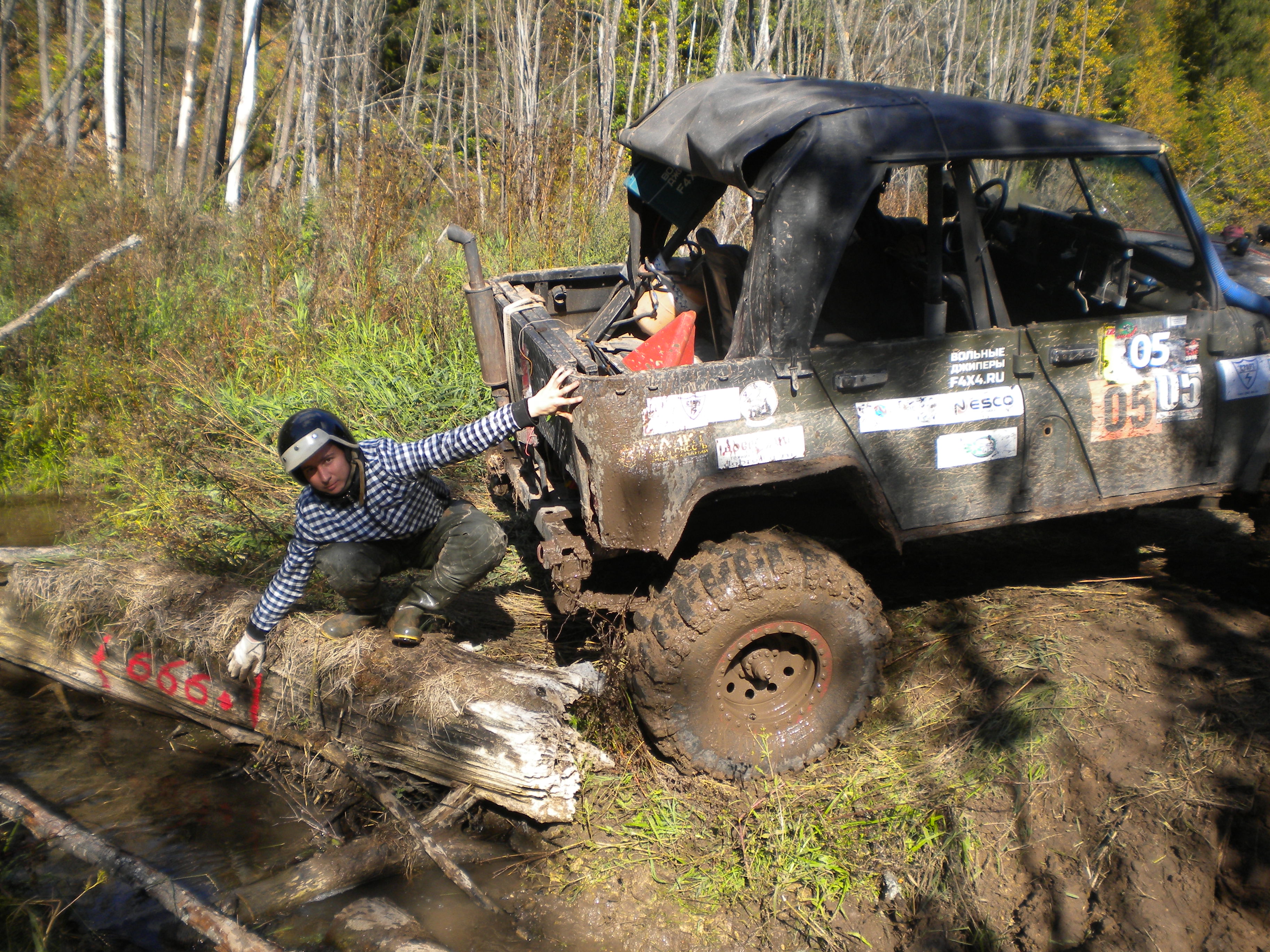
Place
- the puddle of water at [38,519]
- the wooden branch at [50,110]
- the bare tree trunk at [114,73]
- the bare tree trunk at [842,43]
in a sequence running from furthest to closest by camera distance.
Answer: the bare tree trunk at [114,73] → the wooden branch at [50,110] → the bare tree trunk at [842,43] → the puddle of water at [38,519]

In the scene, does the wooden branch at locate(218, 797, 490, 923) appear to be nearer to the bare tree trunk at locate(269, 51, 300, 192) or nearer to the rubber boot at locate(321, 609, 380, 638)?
the rubber boot at locate(321, 609, 380, 638)

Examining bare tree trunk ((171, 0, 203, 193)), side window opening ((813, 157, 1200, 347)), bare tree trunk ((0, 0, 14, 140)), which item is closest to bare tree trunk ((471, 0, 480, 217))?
bare tree trunk ((171, 0, 203, 193))

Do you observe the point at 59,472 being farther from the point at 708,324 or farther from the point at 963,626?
the point at 963,626

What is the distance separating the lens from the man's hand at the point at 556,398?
108 inches

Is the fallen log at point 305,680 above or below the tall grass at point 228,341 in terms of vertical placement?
below

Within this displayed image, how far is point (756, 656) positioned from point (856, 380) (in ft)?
3.38

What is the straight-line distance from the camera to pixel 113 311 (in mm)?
6246

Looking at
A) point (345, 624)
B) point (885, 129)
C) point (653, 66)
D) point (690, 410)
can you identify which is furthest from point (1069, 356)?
point (653, 66)

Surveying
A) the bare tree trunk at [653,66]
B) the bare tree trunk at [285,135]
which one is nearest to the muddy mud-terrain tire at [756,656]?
the bare tree trunk at [653,66]

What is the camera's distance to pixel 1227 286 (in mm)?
3213

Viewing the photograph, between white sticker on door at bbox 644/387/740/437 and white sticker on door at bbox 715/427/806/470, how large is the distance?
3.1 inches

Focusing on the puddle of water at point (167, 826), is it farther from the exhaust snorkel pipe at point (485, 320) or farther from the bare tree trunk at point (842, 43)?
the bare tree trunk at point (842, 43)

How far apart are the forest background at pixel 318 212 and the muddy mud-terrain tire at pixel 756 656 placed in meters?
2.76

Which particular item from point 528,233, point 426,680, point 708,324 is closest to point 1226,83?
point 528,233
